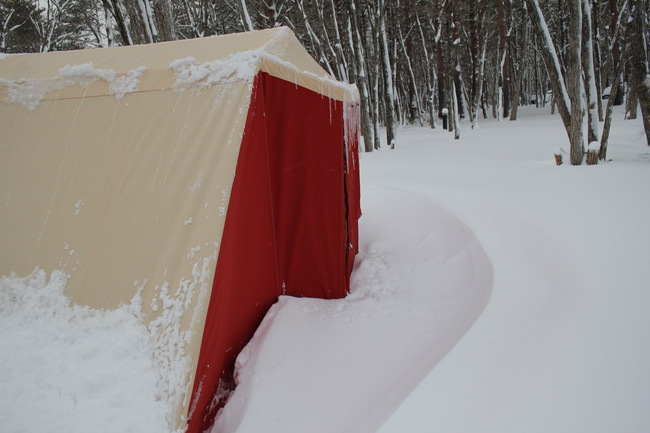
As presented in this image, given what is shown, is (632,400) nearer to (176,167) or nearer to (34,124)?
(176,167)

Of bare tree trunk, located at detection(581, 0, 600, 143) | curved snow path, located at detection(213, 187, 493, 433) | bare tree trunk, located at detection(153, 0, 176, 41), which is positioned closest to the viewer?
curved snow path, located at detection(213, 187, 493, 433)

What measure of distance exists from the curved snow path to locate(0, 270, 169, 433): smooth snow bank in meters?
0.51

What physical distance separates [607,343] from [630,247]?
140 centimetres

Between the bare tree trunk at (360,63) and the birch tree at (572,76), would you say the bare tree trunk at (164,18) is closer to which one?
the birch tree at (572,76)

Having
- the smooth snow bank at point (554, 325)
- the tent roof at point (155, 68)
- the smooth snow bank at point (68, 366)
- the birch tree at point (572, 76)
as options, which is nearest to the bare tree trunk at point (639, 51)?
the birch tree at point (572, 76)

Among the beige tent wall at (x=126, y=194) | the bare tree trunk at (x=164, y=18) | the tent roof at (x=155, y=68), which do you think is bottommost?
the beige tent wall at (x=126, y=194)

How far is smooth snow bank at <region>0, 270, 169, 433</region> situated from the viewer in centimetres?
169

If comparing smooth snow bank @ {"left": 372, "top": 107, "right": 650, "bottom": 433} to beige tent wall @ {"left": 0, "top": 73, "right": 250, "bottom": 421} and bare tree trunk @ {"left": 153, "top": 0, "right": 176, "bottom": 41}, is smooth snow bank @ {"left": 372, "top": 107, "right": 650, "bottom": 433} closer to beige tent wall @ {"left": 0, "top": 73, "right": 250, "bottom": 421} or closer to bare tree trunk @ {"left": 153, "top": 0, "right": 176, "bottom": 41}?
beige tent wall @ {"left": 0, "top": 73, "right": 250, "bottom": 421}

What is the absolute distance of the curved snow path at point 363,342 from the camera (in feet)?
6.63

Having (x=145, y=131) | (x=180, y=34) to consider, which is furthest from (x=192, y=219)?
(x=180, y=34)

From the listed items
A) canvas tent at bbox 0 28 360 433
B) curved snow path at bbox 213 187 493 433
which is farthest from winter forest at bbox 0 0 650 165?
curved snow path at bbox 213 187 493 433

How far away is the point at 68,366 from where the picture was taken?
190cm

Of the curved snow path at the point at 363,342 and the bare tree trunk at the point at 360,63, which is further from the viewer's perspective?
the bare tree trunk at the point at 360,63

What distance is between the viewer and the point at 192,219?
2.25m
